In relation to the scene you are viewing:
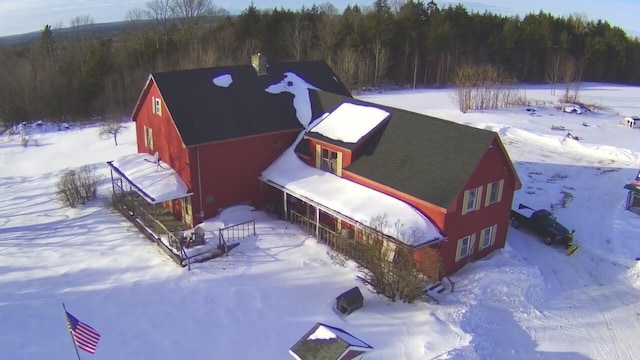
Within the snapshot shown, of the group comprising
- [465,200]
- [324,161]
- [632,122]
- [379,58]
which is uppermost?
[379,58]

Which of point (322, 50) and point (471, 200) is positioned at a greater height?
point (322, 50)

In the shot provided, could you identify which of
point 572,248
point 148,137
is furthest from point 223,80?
point 572,248

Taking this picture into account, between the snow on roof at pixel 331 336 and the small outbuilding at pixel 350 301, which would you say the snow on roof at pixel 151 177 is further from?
the snow on roof at pixel 331 336

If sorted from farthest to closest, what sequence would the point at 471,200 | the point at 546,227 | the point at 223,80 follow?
the point at 223,80 → the point at 546,227 → the point at 471,200

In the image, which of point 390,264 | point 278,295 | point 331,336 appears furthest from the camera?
point 278,295

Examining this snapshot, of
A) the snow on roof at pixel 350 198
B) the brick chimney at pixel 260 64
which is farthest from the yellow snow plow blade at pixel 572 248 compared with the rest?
the brick chimney at pixel 260 64

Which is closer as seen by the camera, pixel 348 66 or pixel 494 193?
pixel 494 193

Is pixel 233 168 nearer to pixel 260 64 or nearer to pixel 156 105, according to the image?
pixel 156 105
